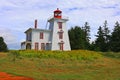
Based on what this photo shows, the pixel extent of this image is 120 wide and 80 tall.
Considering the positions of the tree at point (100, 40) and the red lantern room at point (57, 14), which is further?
the tree at point (100, 40)

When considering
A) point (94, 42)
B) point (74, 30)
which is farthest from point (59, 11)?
point (94, 42)

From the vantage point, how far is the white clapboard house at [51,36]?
6144 cm

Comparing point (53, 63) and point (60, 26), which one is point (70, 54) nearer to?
point (53, 63)

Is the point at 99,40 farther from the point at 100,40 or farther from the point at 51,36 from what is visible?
the point at 51,36

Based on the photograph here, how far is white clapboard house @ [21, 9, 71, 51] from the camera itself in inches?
2419

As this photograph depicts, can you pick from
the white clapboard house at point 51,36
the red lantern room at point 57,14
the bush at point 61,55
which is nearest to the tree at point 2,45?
the white clapboard house at point 51,36

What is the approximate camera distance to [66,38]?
63.2 meters

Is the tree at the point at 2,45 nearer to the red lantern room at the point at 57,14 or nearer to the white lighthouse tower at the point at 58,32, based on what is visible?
the white lighthouse tower at the point at 58,32

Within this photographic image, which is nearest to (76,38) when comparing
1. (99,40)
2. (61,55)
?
(99,40)

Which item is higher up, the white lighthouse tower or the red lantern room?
the red lantern room

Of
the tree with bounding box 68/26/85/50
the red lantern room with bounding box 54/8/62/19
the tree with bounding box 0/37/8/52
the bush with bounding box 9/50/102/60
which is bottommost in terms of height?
the bush with bounding box 9/50/102/60

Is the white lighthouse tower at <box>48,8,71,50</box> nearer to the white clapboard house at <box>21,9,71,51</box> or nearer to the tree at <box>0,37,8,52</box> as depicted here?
the white clapboard house at <box>21,9,71,51</box>

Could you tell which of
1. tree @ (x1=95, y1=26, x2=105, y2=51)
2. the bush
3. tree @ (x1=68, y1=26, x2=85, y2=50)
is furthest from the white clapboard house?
the bush

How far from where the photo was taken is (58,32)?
62531 mm
